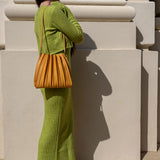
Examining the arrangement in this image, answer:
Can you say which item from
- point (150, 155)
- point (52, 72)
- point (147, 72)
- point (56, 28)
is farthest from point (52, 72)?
point (150, 155)

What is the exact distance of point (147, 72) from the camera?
11.9 ft

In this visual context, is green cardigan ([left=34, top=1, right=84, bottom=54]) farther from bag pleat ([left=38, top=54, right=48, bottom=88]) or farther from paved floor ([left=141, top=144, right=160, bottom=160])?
paved floor ([left=141, top=144, right=160, bottom=160])

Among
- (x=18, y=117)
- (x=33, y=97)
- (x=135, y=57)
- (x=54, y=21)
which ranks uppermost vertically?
(x=54, y=21)

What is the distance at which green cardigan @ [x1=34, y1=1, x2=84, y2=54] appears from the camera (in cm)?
240

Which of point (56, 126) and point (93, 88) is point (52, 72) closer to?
point (56, 126)

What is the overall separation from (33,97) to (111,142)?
1.15 m

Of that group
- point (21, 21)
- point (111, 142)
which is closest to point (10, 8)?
point (21, 21)

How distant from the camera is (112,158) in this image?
325 cm

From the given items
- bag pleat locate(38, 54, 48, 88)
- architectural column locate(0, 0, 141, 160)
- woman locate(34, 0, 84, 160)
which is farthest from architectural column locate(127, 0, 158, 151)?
bag pleat locate(38, 54, 48, 88)

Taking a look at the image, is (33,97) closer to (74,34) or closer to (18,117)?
(18,117)

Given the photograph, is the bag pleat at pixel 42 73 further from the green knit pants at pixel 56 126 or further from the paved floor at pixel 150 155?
the paved floor at pixel 150 155

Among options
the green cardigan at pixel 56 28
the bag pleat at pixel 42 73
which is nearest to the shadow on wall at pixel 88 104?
the green cardigan at pixel 56 28

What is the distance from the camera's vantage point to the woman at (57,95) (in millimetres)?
2428

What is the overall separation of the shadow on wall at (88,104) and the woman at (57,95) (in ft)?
1.39
